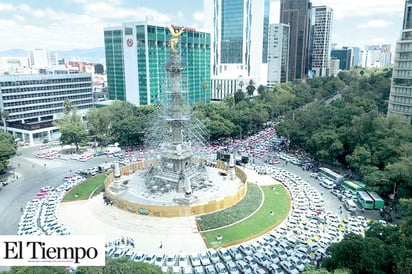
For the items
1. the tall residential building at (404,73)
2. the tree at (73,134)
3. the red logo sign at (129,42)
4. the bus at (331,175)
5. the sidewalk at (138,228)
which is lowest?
the sidewalk at (138,228)

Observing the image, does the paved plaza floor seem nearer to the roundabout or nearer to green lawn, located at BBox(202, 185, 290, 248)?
the roundabout

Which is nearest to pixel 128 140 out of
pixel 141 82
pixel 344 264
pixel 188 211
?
pixel 141 82

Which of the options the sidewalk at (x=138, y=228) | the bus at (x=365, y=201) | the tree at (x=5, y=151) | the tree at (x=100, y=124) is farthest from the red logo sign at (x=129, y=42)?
the bus at (x=365, y=201)

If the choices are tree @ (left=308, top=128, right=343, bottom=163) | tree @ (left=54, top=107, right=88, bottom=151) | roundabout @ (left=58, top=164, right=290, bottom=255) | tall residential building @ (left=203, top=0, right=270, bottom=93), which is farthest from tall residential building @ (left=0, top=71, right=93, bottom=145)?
tree @ (left=308, top=128, right=343, bottom=163)

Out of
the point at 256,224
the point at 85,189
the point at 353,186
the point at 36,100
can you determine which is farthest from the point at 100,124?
the point at 353,186

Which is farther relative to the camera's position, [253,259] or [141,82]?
[141,82]

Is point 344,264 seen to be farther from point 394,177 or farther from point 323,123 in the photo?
point 323,123

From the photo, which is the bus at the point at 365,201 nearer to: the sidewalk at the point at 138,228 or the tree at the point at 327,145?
the tree at the point at 327,145
